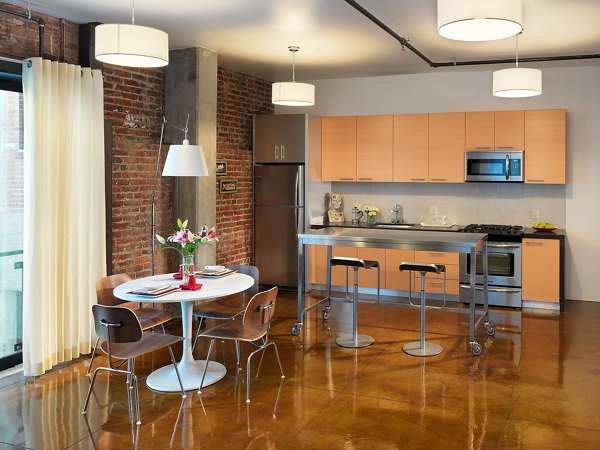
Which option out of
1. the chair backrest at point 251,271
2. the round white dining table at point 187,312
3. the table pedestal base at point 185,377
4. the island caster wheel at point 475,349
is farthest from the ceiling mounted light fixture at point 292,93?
the island caster wheel at point 475,349

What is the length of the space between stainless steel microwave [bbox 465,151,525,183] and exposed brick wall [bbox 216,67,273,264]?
2999 mm

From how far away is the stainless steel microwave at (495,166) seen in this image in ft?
25.8

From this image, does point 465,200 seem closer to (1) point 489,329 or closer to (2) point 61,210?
(1) point 489,329

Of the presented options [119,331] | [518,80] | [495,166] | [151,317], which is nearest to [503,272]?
[495,166]

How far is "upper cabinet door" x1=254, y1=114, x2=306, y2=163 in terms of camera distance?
8.50 m

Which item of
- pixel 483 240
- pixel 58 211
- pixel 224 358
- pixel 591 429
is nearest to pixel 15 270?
pixel 58 211

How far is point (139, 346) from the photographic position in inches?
174

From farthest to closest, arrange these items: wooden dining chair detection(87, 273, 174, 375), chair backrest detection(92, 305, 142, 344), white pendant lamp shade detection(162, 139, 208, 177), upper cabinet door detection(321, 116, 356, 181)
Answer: upper cabinet door detection(321, 116, 356, 181) → white pendant lamp shade detection(162, 139, 208, 177) → wooden dining chair detection(87, 273, 174, 375) → chair backrest detection(92, 305, 142, 344)

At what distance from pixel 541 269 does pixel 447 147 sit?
6.47 ft

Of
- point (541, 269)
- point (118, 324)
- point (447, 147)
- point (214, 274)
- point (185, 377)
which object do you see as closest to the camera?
point (118, 324)

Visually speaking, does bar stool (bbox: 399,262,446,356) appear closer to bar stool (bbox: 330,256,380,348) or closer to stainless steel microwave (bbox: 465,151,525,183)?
bar stool (bbox: 330,256,380,348)

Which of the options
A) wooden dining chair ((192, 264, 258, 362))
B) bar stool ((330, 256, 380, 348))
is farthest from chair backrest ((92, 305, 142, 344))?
bar stool ((330, 256, 380, 348))

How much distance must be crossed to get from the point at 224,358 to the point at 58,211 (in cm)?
193

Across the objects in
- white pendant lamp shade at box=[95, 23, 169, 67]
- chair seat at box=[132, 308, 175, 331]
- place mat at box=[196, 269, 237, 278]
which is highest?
white pendant lamp shade at box=[95, 23, 169, 67]
